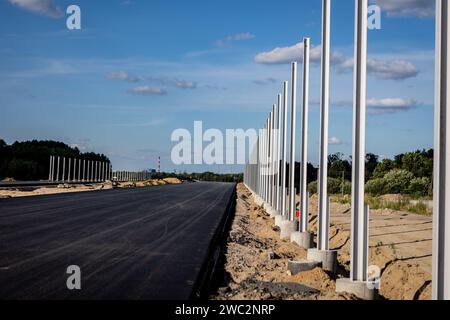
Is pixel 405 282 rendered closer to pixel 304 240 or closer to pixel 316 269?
pixel 316 269

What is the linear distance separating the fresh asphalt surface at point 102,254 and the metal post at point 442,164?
11.1 ft

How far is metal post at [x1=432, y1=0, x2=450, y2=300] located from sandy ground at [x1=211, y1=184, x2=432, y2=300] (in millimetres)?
2475

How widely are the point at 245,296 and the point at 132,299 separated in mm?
1678

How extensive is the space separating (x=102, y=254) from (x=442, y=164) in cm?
733

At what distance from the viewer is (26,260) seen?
1091cm

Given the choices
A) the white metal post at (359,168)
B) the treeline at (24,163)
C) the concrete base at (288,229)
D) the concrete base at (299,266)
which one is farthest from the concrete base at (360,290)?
the treeline at (24,163)

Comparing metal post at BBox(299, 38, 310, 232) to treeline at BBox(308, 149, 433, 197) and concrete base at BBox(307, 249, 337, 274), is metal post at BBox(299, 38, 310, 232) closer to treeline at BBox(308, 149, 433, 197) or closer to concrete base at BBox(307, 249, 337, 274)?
concrete base at BBox(307, 249, 337, 274)

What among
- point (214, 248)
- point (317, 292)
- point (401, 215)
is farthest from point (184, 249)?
point (401, 215)

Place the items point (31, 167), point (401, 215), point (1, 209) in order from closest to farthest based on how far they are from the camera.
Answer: point (1, 209) → point (401, 215) → point (31, 167)

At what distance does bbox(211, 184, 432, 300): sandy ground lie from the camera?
31.0 ft

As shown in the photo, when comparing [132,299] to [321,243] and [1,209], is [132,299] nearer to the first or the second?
[321,243]

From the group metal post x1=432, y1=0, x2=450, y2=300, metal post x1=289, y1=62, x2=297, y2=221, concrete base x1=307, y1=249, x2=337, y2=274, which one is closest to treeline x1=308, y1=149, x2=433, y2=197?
metal post x1=289, y1=62, x2=297, y2=221

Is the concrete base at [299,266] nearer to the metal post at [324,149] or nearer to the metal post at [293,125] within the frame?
the metal post at [324,149]

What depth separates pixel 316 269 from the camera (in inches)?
428
